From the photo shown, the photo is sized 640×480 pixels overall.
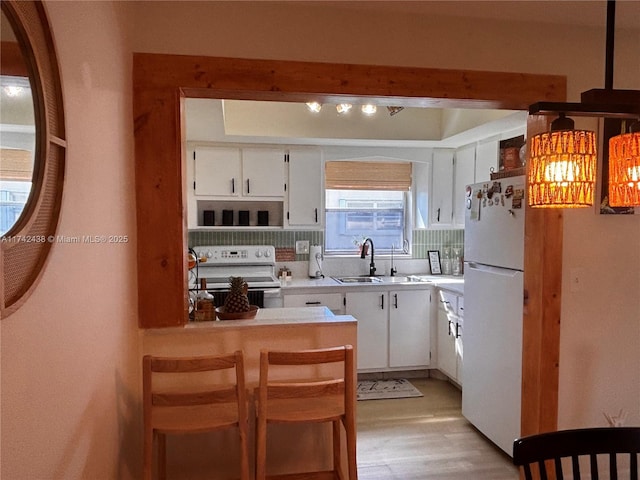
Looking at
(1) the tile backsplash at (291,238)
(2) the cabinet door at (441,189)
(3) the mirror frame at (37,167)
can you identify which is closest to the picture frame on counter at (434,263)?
(1) the tile backsplash at (291,238)

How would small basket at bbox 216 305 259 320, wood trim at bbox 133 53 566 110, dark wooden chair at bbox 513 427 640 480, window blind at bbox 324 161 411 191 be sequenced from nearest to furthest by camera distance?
dark wooden chair at bbox 513 427 640 480, wood trim at bbox 133 53 566 110, small basket at bbox 216 305 259 320, window blind at bbox 324 161 411 191

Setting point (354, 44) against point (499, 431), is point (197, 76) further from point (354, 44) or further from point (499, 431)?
point (499, 431)

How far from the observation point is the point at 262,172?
3959 millimetres

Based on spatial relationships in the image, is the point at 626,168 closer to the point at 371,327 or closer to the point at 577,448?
the point at 577,448

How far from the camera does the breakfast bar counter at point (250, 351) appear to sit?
6.77ft

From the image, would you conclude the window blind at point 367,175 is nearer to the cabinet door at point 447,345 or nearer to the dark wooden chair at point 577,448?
the cabinet door at point 447,345

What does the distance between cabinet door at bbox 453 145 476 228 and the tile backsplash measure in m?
0.33

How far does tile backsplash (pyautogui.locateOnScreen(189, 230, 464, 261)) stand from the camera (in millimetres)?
4168

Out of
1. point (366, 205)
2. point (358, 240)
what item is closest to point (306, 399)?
point (358, 240)

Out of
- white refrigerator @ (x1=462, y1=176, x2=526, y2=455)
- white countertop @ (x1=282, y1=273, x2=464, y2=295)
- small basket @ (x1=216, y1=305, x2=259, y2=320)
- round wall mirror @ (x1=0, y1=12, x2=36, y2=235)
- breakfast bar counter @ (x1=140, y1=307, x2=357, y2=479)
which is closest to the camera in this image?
round wall mirror @ (x1=0, y1=12, x2=36, y2=235)

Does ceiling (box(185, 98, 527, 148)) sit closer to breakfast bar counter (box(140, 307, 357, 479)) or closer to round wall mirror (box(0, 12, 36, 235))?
breakfast bar counter (box(140, 307, 357, 479))

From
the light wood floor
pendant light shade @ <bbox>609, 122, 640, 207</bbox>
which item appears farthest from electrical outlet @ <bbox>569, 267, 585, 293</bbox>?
pendant light shade @ <bbox>609, 122, 640, 207</bbox>

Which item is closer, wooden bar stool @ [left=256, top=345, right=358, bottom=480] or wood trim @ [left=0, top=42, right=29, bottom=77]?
wood trim @ [left=0, top=42, right=29, bottom=77]

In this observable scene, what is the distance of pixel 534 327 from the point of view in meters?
2.31
